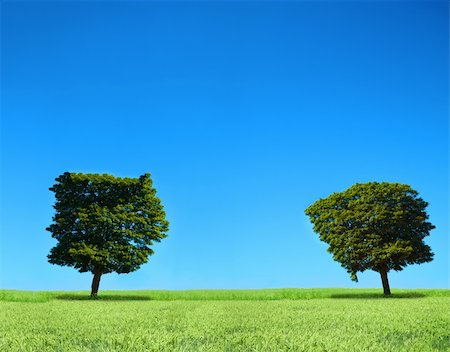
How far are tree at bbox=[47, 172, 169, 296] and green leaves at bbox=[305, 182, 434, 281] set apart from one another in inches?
718

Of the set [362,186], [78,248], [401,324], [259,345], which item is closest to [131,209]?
[78,248]

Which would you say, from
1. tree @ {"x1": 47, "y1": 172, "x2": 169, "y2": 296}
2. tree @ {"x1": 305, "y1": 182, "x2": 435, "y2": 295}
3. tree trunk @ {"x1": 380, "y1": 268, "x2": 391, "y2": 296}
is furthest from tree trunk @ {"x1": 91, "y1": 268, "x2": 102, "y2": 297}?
tree trunk @ {"x1": 380, "y1": 268, "x2": 391, "y2": 296}

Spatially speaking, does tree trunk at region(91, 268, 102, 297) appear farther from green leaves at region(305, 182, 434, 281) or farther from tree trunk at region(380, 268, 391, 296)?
tree trunk at region(380, 268, 391, 296)

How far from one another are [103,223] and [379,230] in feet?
92.0

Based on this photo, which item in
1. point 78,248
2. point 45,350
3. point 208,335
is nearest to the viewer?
point 45,350

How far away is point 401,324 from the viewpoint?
536 inches

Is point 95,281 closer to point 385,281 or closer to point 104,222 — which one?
point 104,222

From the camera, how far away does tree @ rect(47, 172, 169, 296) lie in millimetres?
45125

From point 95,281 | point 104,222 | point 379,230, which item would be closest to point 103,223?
point 104,222

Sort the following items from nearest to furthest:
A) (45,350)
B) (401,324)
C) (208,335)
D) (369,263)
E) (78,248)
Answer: (45,350), (208,335), (401,324), (78,248), (369,263)

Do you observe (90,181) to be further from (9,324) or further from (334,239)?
(9,324)

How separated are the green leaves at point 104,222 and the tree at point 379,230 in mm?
18234

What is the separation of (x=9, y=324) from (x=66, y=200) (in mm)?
33967

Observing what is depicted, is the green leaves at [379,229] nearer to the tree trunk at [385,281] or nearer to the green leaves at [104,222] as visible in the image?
the tree trunk at [385,281]
